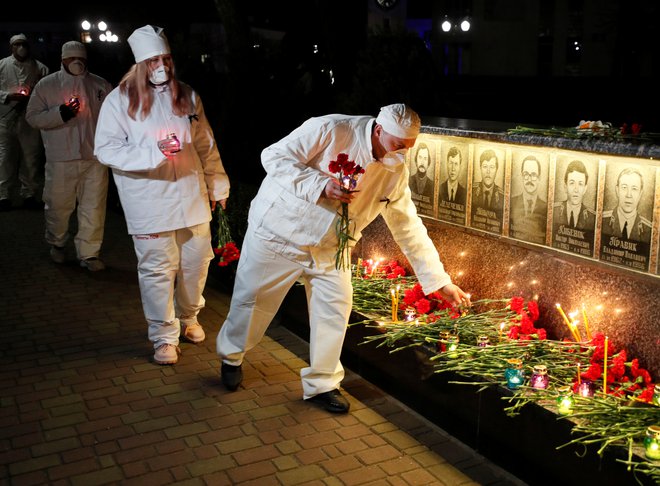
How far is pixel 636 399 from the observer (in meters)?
4.31

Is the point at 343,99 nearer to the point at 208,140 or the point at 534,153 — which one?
the point at 208,140

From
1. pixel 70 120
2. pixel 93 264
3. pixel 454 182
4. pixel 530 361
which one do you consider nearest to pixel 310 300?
pixel 530 361

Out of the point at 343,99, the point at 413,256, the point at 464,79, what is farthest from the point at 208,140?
the point at 464,79

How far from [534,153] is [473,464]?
2.05 metres

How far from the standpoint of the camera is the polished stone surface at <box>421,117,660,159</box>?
15.2 ft

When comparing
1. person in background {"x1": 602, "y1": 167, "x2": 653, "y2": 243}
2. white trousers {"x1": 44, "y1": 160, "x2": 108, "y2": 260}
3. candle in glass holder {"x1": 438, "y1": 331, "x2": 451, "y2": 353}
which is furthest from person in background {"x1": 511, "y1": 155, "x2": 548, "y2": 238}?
white trousers {"x1": 44, "y1": 160, "x2": 108, "y2": 260}

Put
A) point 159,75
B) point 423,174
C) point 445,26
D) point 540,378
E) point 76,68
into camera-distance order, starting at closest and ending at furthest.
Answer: point 540,378
point 159,75
point 423,174
point 76,68
point 445,26

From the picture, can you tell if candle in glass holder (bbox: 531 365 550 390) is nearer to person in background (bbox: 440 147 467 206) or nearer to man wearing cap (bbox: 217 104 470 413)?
man wearing cap (bbox: 217 104 470 413)

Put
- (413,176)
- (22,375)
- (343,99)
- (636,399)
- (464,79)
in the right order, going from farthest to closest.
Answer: (464,79) → (343,99) → (413,176) → (22,375) → (636,399)

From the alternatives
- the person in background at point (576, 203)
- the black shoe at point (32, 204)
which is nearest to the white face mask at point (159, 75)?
the person in background at point (576, 203)

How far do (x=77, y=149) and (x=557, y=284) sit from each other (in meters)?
5.76

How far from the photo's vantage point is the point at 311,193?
4852mm

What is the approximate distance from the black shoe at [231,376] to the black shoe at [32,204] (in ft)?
26.7

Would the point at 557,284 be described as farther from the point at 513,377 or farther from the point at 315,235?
the point at 315,235
